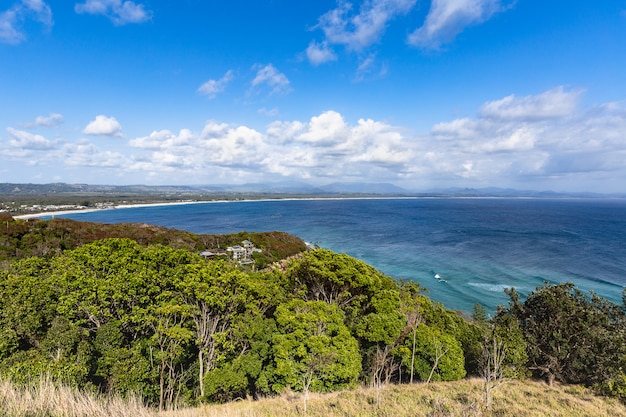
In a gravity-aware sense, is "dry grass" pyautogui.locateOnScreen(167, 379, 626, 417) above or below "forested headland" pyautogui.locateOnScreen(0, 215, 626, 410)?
below

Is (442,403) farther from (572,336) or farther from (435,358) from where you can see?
(572,336)

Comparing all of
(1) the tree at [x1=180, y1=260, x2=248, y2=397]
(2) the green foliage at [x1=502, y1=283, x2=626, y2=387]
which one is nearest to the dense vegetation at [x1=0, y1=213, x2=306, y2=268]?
(1) the tree at [x1=180, y1=260, x2=248, y2=397]

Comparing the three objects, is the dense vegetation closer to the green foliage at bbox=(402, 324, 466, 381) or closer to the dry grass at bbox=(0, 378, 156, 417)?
the green foliage at bbox=(402, 324, 466, 381)

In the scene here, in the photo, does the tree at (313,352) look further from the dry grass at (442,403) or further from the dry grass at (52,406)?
the dry grass at (52,406)

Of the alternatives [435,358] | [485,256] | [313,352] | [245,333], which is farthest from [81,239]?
[485,256]

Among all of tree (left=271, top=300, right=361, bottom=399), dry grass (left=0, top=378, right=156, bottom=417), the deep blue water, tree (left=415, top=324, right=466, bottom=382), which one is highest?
dry grass (left=0, top=378, right=156, bottom=417)

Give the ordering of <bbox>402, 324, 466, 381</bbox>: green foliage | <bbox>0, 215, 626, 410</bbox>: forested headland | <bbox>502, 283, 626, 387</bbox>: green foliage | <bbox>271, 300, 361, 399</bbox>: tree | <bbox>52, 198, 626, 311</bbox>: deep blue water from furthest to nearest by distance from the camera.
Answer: <bbox>52, 198, 626, 311</bbox>: deep blue water, <bbox>402, 324, 466, 381</bbox>: green foliage, <bbox>502, 283, 626, 387</bbox>: green foliage, <bbox>271, 300, 361, 399</bbox>: tree, <bbox>0, 215, 626, 410</bbox>: forested headland

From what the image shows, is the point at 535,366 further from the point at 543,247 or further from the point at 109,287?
the point at 543,247

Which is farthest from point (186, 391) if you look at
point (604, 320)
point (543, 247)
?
point (543, 247)
